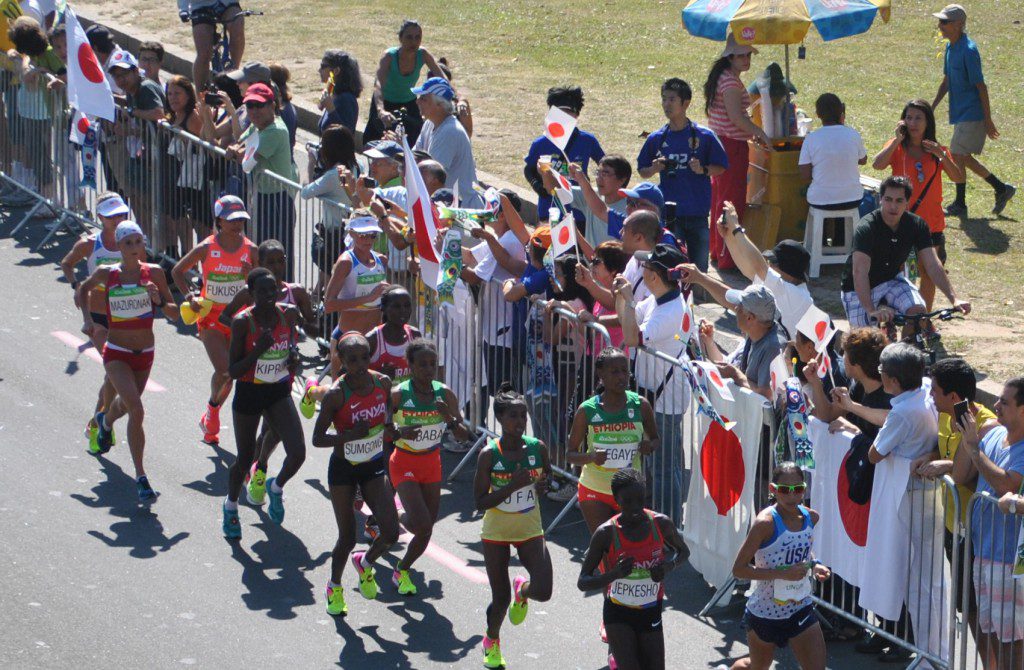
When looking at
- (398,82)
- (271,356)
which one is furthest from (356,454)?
(398,82)

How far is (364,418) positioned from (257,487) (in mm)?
1506

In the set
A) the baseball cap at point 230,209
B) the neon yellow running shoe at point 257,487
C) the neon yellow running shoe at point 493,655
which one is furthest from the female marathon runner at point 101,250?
the neon yellow running shoe at point 493,655

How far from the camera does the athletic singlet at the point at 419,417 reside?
31.8 feet

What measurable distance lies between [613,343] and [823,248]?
487 cm

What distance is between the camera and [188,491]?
11266 mm

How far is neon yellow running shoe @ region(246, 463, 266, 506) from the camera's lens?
1086 cm

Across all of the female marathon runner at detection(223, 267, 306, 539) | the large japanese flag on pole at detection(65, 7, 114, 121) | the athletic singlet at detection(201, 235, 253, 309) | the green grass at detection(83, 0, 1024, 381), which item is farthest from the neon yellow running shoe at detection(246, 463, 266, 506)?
the green grass at detection(83, 0, 1024, 381)

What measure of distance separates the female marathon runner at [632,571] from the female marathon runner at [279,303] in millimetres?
3193

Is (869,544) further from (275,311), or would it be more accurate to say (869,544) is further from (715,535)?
(275,311)

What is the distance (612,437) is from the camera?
9391 millimetres

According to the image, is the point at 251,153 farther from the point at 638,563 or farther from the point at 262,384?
the point at 638,563

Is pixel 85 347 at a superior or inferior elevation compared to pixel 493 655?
superior

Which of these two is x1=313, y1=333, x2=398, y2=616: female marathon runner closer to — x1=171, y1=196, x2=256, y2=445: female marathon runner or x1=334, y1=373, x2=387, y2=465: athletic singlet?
x1=334, y1=373, x2=387, y2=465: athletic singlet

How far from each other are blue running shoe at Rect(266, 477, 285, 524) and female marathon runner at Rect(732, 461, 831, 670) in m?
3.56
